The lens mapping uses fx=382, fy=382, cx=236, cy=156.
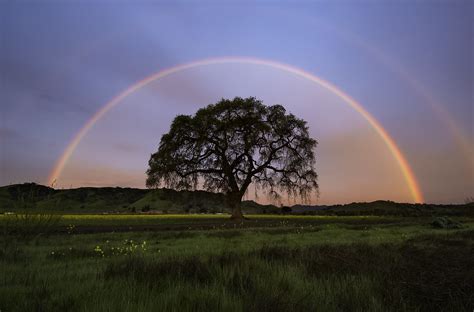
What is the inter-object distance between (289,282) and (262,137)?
134 feet

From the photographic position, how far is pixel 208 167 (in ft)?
152

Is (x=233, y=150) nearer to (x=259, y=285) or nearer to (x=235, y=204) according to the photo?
(x=235, y=204)

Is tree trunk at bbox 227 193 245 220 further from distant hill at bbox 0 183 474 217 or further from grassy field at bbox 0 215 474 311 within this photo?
grassy field at bbox 0 215 474 311

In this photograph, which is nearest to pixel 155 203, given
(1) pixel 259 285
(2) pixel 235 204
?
(2) pixel 235 204

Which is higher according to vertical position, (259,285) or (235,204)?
(235,204)

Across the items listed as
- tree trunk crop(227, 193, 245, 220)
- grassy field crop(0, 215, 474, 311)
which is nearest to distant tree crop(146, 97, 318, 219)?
tree trunk crop(227, 193, 245, 220)

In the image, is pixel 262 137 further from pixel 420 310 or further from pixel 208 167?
pixel 420 310

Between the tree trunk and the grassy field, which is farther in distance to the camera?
the tree trunk

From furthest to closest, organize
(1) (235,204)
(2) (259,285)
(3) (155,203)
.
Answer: (3) (155,203)
(1) (235,204)
(2) (259,285)

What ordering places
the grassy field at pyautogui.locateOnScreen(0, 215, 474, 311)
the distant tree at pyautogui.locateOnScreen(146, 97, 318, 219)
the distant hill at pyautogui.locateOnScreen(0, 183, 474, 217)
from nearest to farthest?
1. the grassy field at pyautogui.locateOnScreen(0, 215, 474, 311)
2. the distant hill at pyautogui.locateOnScreen(0, 183, 474, 217)
3. the distant tree at pyautogui.locateOnScreen(146, 97, 318, 219)

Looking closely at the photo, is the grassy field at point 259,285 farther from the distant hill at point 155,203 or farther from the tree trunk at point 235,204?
the tree trunk at point 235,204

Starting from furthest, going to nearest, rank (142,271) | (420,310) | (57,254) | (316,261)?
1. (57,254)
2. (316,261)
3. (142,271)
4. (420,310)

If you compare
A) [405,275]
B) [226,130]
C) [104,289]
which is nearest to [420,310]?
[405,275]

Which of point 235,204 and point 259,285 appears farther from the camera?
point 235,204
